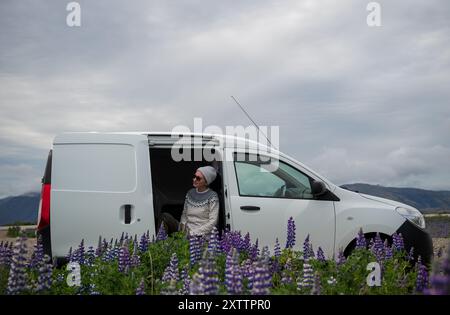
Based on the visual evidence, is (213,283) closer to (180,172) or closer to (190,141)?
(190,141)

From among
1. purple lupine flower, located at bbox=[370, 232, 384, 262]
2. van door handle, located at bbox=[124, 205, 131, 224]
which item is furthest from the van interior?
purple lupine flower, located at bbox=[370, 232, 384, 262]

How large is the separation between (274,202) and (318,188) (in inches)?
26.3

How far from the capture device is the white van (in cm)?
669

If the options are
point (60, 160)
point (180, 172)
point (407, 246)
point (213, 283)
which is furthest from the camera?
point (180, 172)

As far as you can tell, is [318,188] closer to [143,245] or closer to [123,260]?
[143,245]

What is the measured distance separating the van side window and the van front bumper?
154cm

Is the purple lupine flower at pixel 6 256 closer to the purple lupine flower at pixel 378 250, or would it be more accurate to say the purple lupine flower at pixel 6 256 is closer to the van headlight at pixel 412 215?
the purple lupine flower at pixel 378 250

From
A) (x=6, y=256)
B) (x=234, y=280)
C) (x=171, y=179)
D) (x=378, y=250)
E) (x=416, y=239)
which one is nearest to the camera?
(x=234, y=280)

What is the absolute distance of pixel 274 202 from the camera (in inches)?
279

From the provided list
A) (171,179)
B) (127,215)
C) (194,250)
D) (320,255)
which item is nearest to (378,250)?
(320,255)

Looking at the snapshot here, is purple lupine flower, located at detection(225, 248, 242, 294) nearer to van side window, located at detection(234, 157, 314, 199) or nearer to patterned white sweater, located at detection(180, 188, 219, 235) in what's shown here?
patterned white sweater, located at detection(180, 188, 219, 235)
